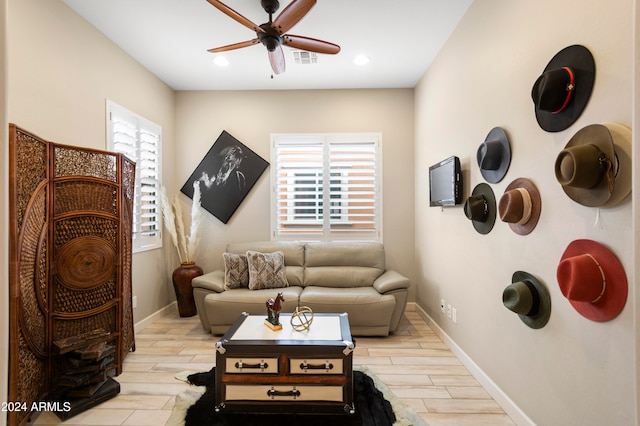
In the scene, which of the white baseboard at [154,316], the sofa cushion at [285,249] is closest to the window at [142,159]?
the white baseboard at [154,316]

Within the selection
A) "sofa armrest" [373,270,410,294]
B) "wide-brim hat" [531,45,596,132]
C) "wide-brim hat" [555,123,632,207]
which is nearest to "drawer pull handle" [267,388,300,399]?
"sofa armrest" [373,270,410,294]

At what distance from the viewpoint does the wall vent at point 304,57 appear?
3244 mm

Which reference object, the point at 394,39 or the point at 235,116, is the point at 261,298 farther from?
the point at 394,39

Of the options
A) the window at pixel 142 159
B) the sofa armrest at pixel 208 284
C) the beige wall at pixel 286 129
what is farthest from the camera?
the beige wall at pixel 286 129

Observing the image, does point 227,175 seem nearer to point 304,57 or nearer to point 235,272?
point 235,272

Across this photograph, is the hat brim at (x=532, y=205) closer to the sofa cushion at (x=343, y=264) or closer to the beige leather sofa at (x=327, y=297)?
the beige leather sofa at (x=327, y=297)

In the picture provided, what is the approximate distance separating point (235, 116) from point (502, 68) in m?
3.34

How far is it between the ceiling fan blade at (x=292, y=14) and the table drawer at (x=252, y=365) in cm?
232

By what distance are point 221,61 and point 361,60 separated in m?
1.60


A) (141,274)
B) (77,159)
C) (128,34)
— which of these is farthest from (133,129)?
(141,274)

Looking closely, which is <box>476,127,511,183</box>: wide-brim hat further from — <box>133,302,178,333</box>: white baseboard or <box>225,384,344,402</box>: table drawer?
<box>133,302,178,333</box>: white baseboard

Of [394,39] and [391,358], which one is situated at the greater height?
[394,39]

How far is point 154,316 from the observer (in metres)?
3.77

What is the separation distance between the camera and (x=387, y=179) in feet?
14.0
